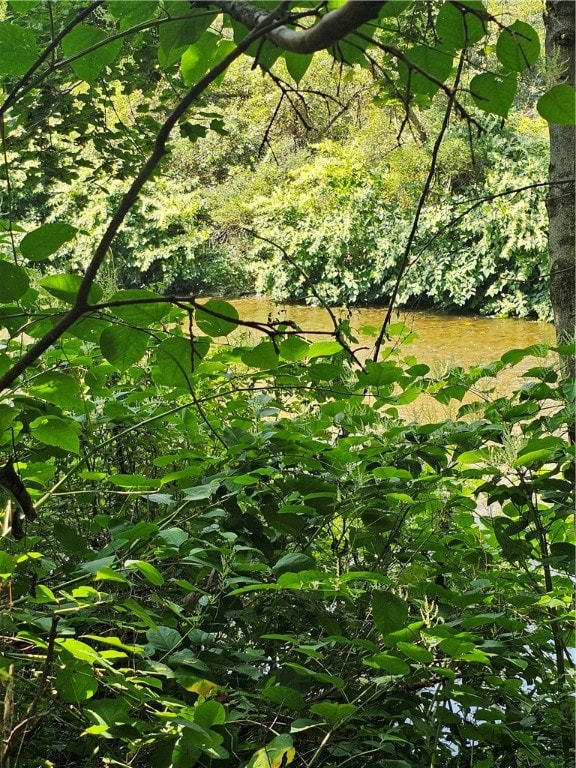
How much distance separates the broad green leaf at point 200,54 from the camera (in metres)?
0.86

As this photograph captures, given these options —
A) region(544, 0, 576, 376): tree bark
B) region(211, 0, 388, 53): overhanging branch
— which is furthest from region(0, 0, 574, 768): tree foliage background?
region(544, 0, 576, 376): tree bark

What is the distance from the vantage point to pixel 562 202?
2.41m

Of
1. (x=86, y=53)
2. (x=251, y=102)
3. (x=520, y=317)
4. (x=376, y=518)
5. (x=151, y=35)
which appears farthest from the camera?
(x=251, y=102)

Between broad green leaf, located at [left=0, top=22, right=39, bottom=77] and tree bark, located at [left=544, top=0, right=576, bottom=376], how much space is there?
183 centimetres

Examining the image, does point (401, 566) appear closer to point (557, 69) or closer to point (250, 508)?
point (250, 508)

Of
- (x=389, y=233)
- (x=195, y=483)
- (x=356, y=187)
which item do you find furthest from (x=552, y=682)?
(x=356, y=187)

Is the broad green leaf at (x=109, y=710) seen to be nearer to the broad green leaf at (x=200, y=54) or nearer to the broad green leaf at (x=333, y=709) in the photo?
the broad green leaf at (x=333, y=709)

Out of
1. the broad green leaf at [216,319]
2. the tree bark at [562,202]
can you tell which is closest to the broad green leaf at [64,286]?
the broad green leaf at [216,319]

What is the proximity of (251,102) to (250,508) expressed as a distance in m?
15.5

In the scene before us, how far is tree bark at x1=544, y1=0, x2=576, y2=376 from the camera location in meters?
2.36

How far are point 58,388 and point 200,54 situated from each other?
402 millimetres

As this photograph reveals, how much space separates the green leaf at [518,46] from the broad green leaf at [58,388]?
22.2 inches

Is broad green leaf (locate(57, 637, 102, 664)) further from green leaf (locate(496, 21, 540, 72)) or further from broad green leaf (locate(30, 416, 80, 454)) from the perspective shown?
green leaf (locate(496, 21, 540, 72))

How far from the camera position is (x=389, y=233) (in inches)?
496
